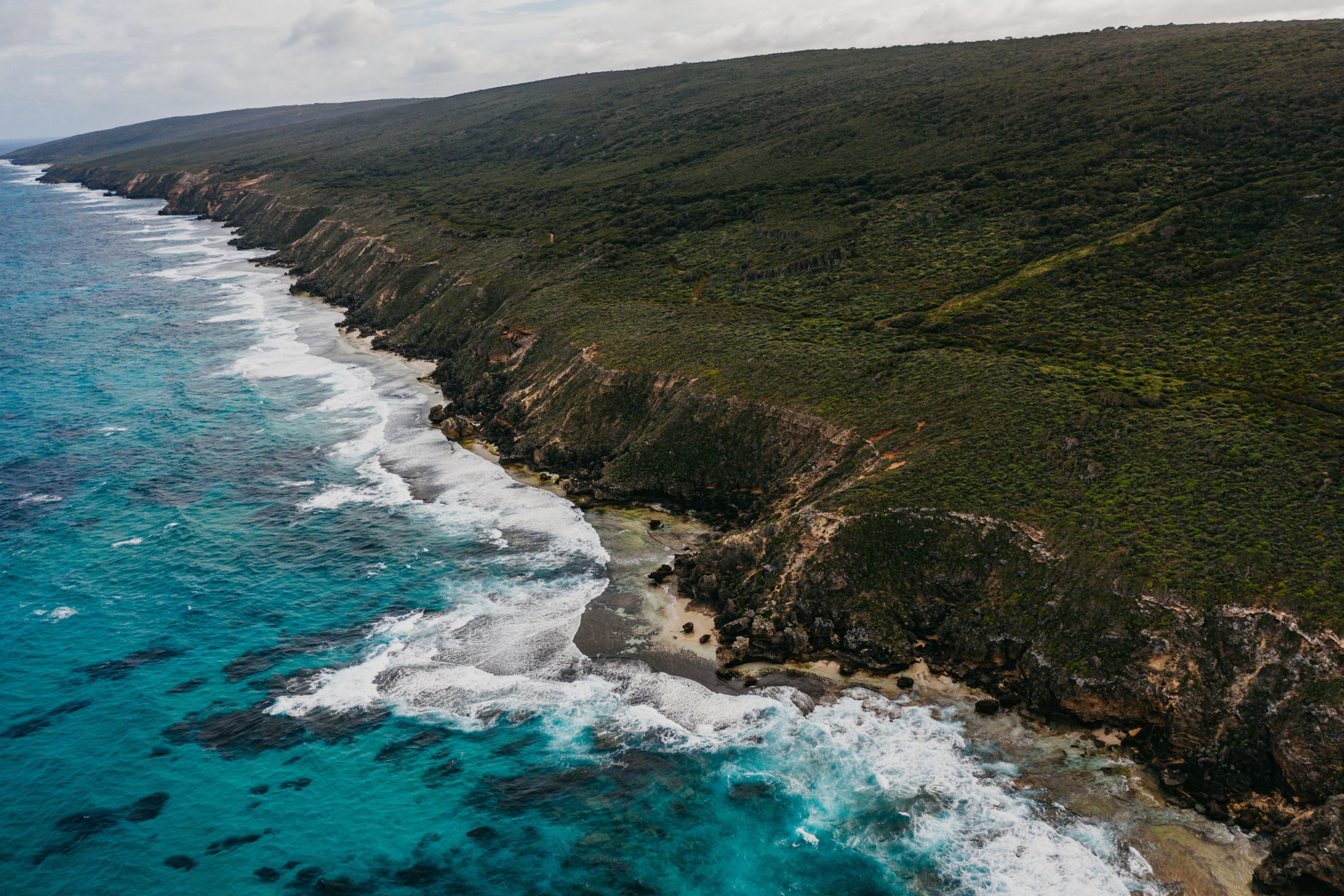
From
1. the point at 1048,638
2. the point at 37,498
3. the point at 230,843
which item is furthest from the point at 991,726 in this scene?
→ the point at 37,498

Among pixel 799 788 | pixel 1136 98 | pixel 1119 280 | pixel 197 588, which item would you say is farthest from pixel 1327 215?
pixel 197 588

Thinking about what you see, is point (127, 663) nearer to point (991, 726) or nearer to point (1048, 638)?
point (991, 726)

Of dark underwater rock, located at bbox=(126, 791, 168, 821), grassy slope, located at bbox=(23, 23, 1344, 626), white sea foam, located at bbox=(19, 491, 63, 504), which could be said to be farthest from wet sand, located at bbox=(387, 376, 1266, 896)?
white sea foam, located at bbox=(19, 491, 63, 504)

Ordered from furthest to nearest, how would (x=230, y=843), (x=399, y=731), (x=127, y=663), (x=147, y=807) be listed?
(x=127, y=663), (x=399, y=731), (x=147, y=807), (x=230, y=843)

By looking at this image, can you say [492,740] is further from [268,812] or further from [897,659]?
[897,659]

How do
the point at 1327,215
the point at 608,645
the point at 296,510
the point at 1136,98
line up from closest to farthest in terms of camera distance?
the point at 608,645
the point at 296,510
the point at 1327,215
the point at 1136,98
